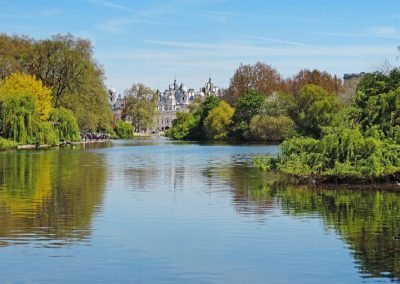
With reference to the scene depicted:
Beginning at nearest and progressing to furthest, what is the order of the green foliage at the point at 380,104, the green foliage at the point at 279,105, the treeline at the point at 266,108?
the green foliage at the point at 380,104
the treeline at the point at 266,108
the green foliage at the point at 279,105

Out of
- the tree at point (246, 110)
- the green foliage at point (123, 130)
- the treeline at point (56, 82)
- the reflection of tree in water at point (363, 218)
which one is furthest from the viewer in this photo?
the green foliage at point (123, 130)

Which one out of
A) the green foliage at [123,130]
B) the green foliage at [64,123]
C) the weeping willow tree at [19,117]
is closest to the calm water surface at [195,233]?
the weeping willow tree at [19,117]

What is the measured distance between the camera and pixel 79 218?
19.6 m

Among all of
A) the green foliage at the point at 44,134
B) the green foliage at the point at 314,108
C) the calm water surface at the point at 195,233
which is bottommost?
the calm water surface at the point at 195,233

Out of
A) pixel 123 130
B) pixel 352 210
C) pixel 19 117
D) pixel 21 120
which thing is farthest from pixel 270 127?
pixel 352 210

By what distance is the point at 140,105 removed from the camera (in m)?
160

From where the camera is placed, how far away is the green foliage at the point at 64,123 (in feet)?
246

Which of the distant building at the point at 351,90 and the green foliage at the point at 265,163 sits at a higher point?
the distant building at the point at 351,90

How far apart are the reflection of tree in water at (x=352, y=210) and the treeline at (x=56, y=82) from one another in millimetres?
41124

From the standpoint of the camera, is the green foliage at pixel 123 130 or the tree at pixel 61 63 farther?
the green foliage at pixel 123 130

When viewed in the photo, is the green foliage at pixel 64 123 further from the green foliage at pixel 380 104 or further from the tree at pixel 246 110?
the green foliage at pixel 380 104

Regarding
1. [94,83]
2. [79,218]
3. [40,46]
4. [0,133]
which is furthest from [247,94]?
[79,218]

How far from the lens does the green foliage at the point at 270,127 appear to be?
87938 mm

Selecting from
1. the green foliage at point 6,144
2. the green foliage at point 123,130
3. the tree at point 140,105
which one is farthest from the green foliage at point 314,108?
the tree at point 140,105
